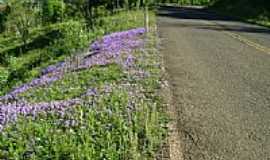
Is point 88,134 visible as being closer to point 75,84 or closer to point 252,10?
point 75,84

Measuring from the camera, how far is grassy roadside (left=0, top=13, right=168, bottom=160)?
6.43 meters

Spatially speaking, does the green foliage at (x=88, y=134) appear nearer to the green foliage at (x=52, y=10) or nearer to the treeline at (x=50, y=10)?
the treeline at (x=50, y=10)

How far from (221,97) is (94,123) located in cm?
318

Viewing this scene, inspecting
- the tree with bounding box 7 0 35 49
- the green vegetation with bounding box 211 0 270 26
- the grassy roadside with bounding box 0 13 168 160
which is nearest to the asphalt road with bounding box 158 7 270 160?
the grassy roadside with bounding box 0 13 168 160

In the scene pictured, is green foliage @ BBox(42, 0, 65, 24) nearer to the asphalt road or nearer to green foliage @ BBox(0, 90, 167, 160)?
the asphalt road

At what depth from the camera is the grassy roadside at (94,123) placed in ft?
21.1

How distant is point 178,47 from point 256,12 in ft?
77.6

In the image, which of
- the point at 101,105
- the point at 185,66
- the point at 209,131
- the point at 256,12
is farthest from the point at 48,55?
the point at 256,12

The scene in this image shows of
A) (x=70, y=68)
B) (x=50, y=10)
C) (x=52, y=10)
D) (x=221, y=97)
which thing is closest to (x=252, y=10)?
(x=50, y=10)

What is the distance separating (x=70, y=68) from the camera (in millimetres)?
14125

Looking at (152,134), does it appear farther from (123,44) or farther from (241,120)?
(123,44)

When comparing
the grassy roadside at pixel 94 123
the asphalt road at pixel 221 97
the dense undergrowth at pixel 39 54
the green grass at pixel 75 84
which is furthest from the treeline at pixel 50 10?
the grassy roadside at pixel 94 123

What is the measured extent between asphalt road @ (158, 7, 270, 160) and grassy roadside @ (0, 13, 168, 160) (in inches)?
20.1

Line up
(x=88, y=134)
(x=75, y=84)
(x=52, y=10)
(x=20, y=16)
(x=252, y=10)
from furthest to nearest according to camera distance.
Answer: (x=52, y=10) < (x=20, y=16) < (x=252, y=10) < (x=75, y=84) < (x=88, y=134)
